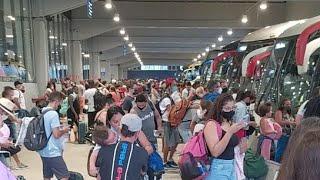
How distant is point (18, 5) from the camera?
17.8 m

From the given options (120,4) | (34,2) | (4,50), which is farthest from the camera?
(120,4)

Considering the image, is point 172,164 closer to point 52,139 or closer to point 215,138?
point 52,139

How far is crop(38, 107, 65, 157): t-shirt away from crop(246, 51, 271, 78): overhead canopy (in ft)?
23.9

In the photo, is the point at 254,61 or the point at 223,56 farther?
the point at 223,56

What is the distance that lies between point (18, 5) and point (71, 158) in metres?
8.01

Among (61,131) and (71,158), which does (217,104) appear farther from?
(71,158)

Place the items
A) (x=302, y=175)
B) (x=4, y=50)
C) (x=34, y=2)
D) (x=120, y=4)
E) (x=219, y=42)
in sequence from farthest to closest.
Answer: (x=219, y=42) → (x=120, y=4) → (x=34, y=2) → (x=4, y=50) → (x=302, y=175)

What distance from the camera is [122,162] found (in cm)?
407

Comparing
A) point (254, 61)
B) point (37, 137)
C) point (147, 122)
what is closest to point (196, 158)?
point (37, 137)

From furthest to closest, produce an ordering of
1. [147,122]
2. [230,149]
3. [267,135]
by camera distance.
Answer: [147,122] < [267,135] < [230,149]

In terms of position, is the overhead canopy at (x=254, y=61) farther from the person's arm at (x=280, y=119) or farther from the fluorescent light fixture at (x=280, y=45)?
the person's arm at (x=280, y=119)

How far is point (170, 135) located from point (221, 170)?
18.3ft

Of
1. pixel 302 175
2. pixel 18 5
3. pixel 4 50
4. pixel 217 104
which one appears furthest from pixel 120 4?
pixel 302 175

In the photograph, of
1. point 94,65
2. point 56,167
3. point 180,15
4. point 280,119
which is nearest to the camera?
point 56,167
